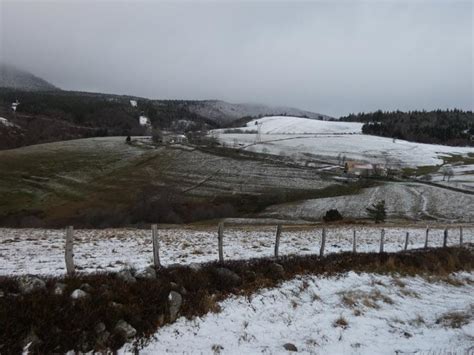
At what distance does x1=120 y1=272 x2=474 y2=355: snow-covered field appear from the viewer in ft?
32.2

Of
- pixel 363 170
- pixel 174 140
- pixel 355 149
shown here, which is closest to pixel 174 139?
pixel 174 140

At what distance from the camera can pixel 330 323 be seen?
38.8 feet

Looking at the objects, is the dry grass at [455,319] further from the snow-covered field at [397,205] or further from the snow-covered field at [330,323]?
the snow-covered field at [397,205]

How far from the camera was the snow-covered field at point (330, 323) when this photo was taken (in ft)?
32.2

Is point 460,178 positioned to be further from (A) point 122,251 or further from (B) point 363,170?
(A) point 122,251

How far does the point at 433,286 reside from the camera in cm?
1755

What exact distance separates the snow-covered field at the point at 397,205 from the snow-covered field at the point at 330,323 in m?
61.6

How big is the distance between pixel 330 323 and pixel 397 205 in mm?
82216

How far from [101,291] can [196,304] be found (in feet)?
8.15

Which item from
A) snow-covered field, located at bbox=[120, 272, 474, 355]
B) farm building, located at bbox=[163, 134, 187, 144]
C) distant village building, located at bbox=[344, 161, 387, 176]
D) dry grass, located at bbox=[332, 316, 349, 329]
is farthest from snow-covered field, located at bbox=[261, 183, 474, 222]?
farm building, located at bbox=[163, 134, 187, 144]

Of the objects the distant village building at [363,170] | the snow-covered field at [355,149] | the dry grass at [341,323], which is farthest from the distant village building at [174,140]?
the dry grass at [341,323]

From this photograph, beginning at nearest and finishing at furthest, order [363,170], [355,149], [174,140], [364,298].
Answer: [364,298]
[363,170]
[174,140]
[355,149]

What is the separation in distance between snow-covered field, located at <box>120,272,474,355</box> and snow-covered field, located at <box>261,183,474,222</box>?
6164 cm

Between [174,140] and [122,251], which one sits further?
[174,140]
